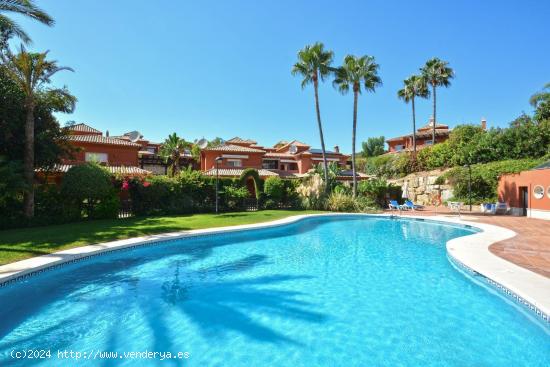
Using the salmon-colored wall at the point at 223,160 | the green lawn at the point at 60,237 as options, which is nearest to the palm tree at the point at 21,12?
the green lawn at the point at 60,237


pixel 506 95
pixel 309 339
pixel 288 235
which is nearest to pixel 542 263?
pixel 309 339

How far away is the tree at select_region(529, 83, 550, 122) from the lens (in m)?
24.5

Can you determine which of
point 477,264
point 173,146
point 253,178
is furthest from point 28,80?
point 173,146

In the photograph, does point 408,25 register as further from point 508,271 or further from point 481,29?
point 508,271

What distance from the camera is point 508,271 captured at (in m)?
6.99

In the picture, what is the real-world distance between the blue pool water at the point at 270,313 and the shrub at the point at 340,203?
13116 millimetres

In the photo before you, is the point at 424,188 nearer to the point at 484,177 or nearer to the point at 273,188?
the point at 484,177

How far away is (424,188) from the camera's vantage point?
30609 millimetres

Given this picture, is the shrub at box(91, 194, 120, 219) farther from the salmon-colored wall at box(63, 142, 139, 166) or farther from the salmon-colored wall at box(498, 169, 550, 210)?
the salmon-colored wall at box(498, 169, 550, 210)

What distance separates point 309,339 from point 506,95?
3285 cm

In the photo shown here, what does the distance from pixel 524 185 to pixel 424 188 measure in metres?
11.2

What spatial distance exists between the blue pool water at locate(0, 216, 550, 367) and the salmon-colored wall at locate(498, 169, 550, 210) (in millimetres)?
13284

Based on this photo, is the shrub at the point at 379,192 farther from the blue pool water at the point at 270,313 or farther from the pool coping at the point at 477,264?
the blue pool water at the point at 270,313

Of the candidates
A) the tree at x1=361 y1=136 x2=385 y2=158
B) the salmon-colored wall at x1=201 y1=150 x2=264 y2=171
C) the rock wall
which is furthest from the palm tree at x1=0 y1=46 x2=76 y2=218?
the tree at x1=361 y1=136 x2=385 y2=158
